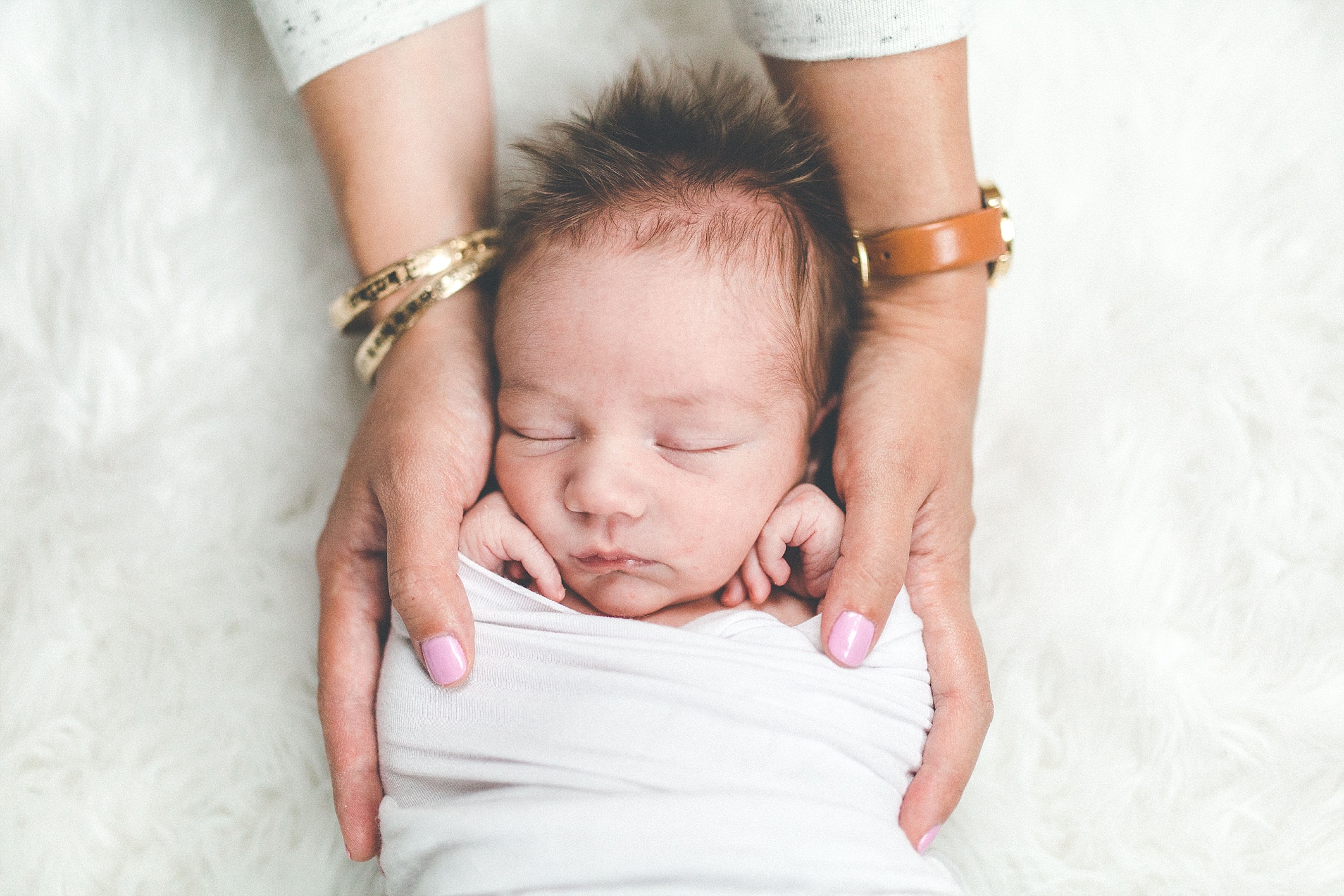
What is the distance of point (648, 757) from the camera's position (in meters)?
0.87

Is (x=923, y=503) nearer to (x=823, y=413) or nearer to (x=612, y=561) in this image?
(x=823, y=413)

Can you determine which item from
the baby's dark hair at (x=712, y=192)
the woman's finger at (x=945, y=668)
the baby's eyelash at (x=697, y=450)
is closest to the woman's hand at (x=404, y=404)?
the baby's dark hair at (x=712, y=192)

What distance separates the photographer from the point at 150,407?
1.26m

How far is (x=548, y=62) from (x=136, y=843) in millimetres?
1094

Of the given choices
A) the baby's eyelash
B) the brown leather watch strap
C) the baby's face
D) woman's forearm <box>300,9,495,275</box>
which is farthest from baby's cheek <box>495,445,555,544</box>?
the brown leather watch strap

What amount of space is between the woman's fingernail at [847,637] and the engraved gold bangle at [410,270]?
62 centimetres

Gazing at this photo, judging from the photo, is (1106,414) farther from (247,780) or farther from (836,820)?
(247,780)

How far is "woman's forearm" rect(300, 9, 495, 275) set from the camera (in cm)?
117

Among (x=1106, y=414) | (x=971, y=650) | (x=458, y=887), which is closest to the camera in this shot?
(x=458, y=887)

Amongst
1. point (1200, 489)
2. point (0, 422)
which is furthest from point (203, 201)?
point (1200, 489)

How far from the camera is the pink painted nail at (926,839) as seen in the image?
944mm

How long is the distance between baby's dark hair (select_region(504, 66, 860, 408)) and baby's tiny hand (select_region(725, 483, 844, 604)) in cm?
13

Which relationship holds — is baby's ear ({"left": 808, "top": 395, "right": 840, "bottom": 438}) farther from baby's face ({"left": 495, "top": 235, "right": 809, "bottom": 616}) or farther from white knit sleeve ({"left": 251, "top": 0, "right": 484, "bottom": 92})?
white knit sleeve ({"left": 251, "top": 0, "right": 484, "bottom": 92})

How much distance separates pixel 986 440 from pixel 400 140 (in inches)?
32.9
